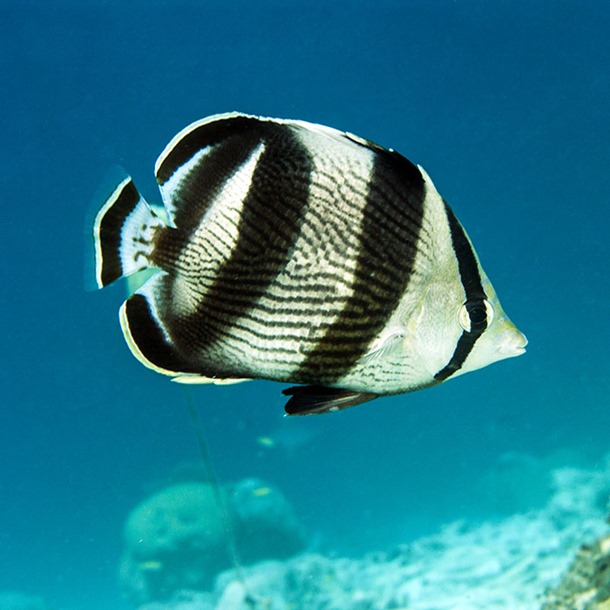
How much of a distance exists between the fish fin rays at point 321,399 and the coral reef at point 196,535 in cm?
1309

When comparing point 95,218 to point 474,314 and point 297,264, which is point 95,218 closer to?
point 297,264

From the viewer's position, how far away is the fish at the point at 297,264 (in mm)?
957

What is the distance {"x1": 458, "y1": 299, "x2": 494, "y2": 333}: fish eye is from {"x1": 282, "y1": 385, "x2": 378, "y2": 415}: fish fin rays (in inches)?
7.1

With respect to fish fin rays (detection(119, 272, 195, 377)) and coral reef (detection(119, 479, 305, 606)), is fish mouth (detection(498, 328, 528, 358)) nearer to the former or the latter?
fish fin rays (detection(119, 272, 195, 377))

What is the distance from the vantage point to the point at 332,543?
2097 centimetres

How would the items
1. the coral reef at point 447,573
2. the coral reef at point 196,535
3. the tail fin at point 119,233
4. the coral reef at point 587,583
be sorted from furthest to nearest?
the coral reef at point 196,535 → the coral reef at point 447,573 → the coral reef at point 587,583 → the tail fin at point 119,233

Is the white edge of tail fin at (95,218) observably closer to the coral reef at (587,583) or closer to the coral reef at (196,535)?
the coral reef at (587,583)

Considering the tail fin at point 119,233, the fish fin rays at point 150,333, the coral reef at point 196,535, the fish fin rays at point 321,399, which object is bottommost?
the fish fin rays at point 321,399

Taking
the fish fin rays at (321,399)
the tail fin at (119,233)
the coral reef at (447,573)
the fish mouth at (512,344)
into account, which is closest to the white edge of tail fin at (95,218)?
the tail fin at (119,233)

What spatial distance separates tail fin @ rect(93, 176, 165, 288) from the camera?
96cm

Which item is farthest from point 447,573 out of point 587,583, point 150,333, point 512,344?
point 150,333

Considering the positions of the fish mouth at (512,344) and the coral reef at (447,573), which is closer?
the fish mouth at (512,344)

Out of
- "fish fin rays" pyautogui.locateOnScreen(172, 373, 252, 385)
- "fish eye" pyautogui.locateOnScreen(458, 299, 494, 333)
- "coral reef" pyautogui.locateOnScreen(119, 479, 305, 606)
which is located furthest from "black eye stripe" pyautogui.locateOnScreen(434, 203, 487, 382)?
"coral reef" pyautogui.locateOnScreen(119, 479, 305, 606)

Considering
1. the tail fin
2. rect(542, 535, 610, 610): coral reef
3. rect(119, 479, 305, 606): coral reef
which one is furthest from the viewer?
rect(119, 479, 305, 606): coral reef
